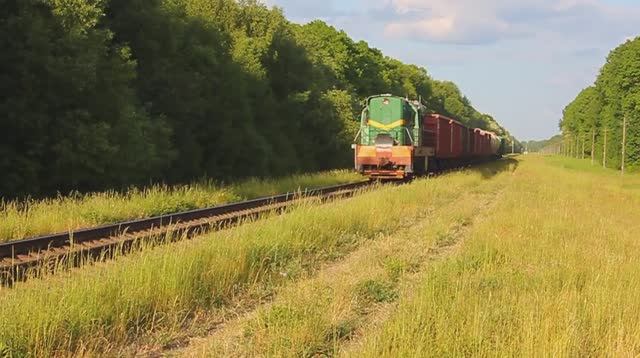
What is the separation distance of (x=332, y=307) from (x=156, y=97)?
22003mm

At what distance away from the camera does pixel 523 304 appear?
634 cm

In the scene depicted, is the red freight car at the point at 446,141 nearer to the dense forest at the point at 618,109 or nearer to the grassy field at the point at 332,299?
the grassy field at the point at 332,299

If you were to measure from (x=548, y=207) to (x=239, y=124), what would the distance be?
18060 millimetres

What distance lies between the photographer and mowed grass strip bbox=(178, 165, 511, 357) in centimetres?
545

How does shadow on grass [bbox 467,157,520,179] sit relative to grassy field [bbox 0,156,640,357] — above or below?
below

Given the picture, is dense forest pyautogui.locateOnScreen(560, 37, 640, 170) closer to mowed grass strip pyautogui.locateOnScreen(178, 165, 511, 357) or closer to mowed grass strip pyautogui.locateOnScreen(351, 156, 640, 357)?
mowed grass strip pyautogui.locateOnScreen(351, 156, 640, 357)

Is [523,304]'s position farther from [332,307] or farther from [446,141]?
[446,141]

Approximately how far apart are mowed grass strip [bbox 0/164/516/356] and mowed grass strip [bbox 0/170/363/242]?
3.22 m

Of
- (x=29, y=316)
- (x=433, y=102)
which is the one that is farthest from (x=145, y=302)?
(x=433, y=102)

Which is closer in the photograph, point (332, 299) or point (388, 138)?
point (332, 299)

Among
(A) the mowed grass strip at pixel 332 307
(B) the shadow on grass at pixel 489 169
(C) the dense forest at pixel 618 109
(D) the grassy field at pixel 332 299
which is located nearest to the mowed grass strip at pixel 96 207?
(D) the grassy field at pixel 332 299

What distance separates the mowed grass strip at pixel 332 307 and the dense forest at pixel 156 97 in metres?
11.6

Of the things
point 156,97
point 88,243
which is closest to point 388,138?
point 156,97

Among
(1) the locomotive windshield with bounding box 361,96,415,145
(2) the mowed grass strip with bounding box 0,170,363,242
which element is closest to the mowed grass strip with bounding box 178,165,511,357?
(2) the mowed grass strip with bounding box 0,170,363,242
